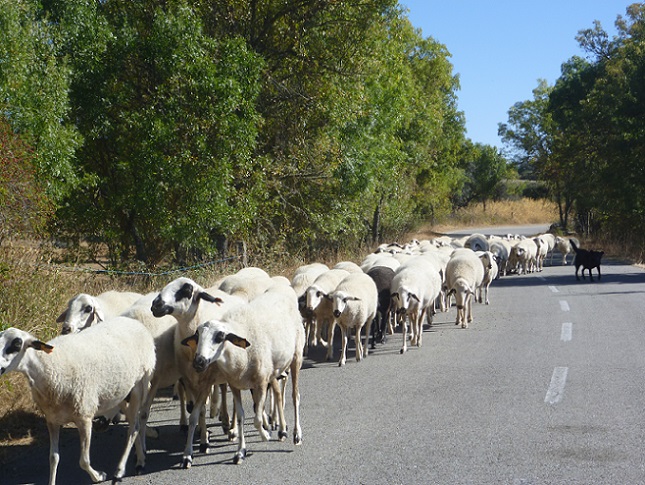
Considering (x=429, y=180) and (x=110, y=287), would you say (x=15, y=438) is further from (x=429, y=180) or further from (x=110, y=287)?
(x=429, y=180)

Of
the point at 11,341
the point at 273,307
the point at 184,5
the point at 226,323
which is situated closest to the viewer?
the point at 11,341

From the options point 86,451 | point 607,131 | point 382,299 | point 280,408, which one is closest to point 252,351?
point 280,408

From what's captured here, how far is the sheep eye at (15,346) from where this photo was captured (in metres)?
6.58

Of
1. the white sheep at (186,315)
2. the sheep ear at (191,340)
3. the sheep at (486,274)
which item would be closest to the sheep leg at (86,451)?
the sheep ear at (191,340)

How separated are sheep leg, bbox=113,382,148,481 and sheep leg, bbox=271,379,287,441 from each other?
1352 millimetres

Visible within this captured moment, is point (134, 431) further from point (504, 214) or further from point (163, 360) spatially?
point (504, 214)

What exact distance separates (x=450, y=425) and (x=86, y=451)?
3.56 m

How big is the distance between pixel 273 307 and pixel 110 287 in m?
6.30

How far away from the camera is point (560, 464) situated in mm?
6707

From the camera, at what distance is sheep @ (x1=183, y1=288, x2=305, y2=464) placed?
7383 mm

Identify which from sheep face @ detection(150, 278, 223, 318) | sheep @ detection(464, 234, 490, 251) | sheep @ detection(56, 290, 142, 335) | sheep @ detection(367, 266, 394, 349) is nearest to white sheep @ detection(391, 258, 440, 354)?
sheep @ detection(367, 266, 394, 349)

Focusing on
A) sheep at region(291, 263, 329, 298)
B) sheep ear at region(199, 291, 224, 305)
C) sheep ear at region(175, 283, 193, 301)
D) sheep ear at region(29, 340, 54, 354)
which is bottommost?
sheep at region(291, 263, 329, 298)

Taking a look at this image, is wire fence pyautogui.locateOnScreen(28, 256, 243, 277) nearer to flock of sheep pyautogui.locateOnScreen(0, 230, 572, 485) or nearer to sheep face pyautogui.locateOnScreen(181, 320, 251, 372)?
flock of sheep pyautogui.locateOnScreen(0, 230, 572, 485)

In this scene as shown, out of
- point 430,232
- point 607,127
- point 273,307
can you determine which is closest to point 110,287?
point 273,307
